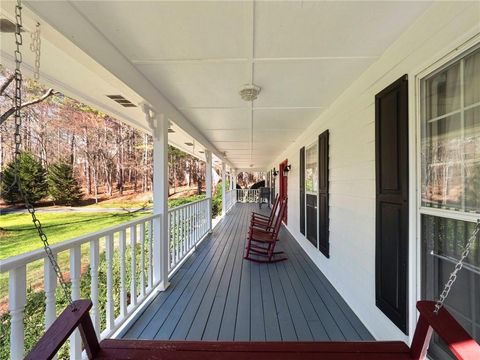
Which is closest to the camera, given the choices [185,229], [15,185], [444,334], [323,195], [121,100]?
[444,334]

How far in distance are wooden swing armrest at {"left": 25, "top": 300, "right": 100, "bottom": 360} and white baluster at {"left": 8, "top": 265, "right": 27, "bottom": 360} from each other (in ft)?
1.07

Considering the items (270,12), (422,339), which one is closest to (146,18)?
(270,12)

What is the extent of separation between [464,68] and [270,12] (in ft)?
3.54

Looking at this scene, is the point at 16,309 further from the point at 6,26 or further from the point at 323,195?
the point at 323,195

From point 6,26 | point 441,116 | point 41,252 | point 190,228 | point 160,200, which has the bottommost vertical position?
point 190,228

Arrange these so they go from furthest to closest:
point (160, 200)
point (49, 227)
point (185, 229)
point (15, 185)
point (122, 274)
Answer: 1. point (49, 227)
2. point (185, 229)
3. point (160, 200)
4. point (122, 274)
5. point (15, 185)

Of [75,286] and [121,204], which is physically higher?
[75,286]

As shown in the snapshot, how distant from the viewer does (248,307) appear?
270 centimetres

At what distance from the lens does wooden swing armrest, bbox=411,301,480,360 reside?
2.91ft

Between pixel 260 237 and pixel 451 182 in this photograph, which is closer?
pixel 451 182

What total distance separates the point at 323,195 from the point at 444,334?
2.77 m

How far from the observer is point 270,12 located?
5.12ft

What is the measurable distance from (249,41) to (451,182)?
153cm

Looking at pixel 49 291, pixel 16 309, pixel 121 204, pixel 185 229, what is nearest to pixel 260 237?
pixel 185 229
